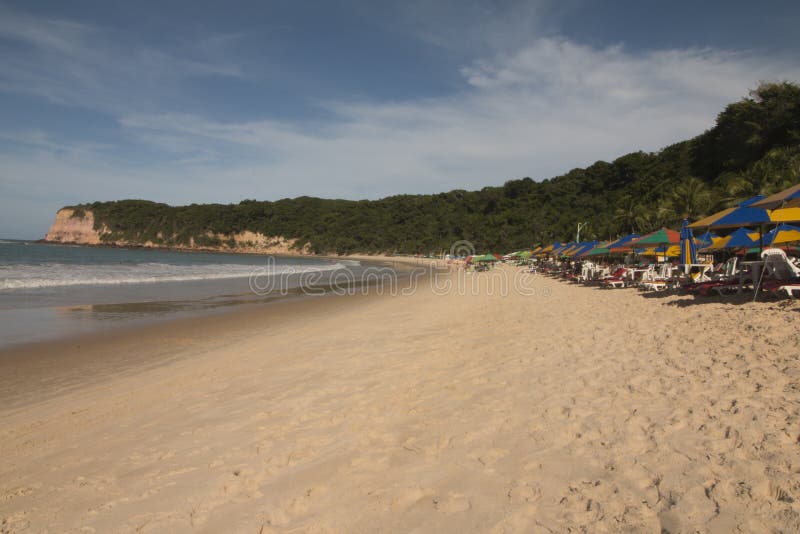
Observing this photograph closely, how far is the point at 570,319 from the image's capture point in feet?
25.3

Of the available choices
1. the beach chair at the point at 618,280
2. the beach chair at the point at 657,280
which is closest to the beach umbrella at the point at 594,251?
the beach chair at the point at 618,280

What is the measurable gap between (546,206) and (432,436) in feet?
225

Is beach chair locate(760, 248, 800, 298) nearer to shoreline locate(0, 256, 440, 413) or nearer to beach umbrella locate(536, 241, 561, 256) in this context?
shoreline locate(0, 256, 440, 413)

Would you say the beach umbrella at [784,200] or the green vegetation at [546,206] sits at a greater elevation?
the green vegetation at [546,206]

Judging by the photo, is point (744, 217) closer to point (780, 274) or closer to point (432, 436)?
point (780, 274)

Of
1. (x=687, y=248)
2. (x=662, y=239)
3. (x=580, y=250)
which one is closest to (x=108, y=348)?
(x=687, y=248)

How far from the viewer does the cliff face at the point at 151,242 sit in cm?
11069

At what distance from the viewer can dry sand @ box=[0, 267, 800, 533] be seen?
2.39 m

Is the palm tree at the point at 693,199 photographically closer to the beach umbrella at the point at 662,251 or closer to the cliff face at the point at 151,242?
the beach umbrella at the point at 662,251

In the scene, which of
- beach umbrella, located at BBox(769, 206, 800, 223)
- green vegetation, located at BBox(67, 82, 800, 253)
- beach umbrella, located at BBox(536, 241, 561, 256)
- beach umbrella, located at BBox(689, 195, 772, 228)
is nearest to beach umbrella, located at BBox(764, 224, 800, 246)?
→ beach umbrella, located at BBox(769, 206, 800, 223)

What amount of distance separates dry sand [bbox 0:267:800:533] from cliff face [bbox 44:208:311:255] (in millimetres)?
101045

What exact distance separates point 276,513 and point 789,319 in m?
6.03

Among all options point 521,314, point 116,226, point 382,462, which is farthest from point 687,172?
point 116,226

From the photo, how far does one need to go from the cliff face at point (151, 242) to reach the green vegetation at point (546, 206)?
1.43m
